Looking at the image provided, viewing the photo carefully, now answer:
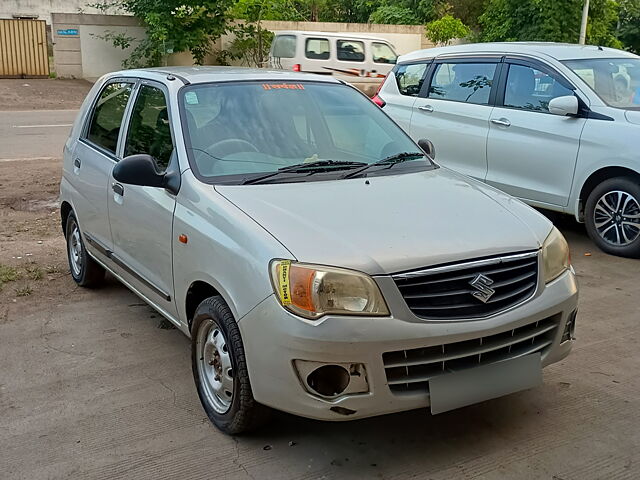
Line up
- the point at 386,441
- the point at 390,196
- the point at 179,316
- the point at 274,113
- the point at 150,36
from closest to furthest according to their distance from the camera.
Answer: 1. the point at 386,441
2. the point at 390,196
3. the point at 179,316
4. the point at 274,113
5. the point at 150,36

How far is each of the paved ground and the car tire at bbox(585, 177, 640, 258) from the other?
1629mm

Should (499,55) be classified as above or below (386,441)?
above

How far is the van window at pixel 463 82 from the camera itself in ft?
24.4

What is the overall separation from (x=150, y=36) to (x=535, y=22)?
45.6ft

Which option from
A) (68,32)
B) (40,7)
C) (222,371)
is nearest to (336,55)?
(68,32)

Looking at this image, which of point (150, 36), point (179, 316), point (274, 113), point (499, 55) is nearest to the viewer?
point (179, 316)

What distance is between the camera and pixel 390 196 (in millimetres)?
3656

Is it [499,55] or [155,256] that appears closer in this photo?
[155,256]

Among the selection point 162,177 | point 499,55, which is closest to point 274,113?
point 162,177

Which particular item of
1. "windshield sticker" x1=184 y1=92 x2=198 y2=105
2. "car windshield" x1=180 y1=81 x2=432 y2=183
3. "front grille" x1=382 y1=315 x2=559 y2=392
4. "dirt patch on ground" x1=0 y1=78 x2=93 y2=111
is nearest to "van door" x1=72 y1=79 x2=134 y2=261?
"windshield sticker" x1=184 y1=92 x2=198 y2=105

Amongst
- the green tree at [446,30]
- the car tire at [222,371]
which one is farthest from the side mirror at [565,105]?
the green tree at [446,30]

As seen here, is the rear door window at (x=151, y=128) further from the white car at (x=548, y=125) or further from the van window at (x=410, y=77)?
the van window at (x=410, y=77)

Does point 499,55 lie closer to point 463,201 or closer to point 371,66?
point 463,201

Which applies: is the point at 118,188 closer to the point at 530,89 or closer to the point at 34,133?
the point at 530,89
